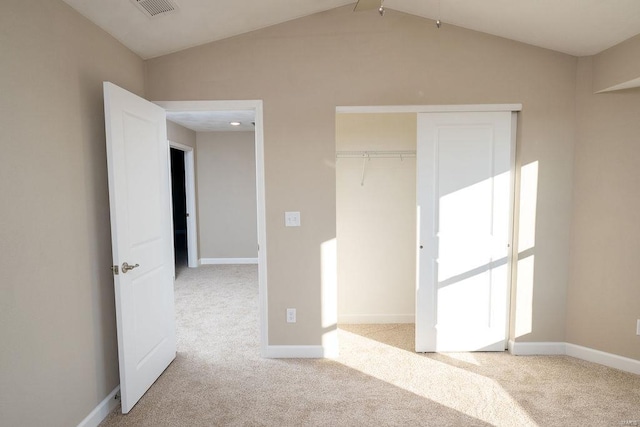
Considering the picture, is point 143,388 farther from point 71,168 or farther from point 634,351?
point 634,351

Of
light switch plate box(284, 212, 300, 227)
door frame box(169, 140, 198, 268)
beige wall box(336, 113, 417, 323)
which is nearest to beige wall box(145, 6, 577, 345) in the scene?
light switch plate box(284, 212, 300, 227)

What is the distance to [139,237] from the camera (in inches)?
99.0

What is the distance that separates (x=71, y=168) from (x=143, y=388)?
1551mm

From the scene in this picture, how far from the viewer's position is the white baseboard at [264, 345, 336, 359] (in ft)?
10.2

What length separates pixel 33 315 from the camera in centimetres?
175

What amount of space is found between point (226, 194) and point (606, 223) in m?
5.59

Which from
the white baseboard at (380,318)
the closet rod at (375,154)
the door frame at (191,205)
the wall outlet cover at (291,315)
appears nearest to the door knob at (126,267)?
the wall outlet cover at (291,315)

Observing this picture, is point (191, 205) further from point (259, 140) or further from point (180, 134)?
point (259, 140)

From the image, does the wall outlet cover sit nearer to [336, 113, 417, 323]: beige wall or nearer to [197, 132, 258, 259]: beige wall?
[336, 113, 417, 323]: beige wall

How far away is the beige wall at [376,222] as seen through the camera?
12.1 ft

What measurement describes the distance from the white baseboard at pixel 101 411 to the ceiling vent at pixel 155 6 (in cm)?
247

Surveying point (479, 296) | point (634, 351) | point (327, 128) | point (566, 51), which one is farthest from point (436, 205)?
point (634, 351)

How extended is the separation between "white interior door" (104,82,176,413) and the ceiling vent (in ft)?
1.68

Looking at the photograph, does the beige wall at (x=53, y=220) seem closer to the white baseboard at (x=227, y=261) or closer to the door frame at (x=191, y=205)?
the door frame at (x=191, y=205)
